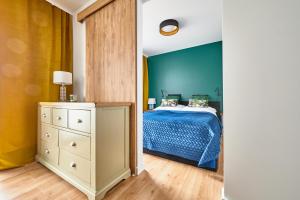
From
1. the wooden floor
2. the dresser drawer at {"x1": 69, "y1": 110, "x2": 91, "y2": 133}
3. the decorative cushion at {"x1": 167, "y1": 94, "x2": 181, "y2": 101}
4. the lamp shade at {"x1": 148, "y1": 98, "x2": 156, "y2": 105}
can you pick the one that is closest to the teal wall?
the decorative cushion at {"x1": 167, "y1": 94, "x2": 181, "y2": 101}

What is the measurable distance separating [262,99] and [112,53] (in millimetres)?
1600

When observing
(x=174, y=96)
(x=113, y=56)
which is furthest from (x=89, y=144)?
(x=174, y=96)

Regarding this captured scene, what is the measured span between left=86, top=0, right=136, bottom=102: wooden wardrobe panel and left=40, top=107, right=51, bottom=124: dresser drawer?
0.52m

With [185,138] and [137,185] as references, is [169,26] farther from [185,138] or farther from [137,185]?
[137,185]

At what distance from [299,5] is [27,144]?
293cm

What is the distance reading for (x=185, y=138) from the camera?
5.81 feet

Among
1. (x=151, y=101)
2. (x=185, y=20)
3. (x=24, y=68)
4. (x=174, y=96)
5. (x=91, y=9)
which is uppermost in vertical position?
(x=185, y=20)

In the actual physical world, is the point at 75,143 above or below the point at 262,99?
below

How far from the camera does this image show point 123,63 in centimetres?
159

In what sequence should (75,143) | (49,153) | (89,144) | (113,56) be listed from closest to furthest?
(89,144)
(75,143)
(49,153)
(113,56)

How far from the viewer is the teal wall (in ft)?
11.9

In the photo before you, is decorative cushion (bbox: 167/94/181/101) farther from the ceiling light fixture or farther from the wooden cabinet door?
the wooden cabinet door

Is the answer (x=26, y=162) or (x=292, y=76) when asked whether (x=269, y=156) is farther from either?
(x=26, y=162)

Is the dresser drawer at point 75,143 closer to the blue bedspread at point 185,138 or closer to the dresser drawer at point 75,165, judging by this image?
the dresser drawer at point 75,165
